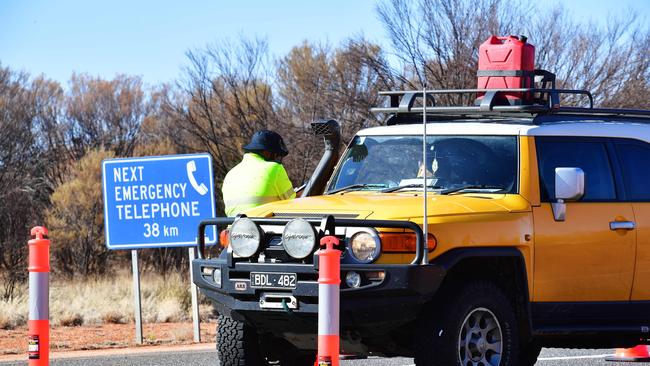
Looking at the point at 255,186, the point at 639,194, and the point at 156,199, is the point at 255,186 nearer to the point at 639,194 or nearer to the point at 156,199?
the point at 639,194

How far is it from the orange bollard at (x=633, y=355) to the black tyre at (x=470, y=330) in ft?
10.6

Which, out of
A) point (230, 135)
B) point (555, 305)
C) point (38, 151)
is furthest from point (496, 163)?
point (38, 151)

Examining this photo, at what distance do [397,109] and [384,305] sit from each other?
95.0 inches

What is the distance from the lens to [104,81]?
5397 cm

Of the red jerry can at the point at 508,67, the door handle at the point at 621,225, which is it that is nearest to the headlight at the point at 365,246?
the door handle at the point at 621,225

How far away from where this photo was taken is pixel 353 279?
7.70m

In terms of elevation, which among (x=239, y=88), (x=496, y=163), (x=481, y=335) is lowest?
(x=481, y=335)

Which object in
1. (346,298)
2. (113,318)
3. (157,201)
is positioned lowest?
(113,318)

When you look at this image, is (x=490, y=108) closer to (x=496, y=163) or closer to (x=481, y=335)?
(x=496, y=163)

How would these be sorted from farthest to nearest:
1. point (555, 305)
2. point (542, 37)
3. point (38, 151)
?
1. point (38, 151)
2. point (542, 37)
3. point (555, 305)

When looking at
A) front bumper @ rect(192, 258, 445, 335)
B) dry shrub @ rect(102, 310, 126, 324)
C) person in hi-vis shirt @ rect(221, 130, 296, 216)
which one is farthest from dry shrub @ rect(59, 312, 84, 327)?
front bumper @ rect(192, 258, 445, 335)

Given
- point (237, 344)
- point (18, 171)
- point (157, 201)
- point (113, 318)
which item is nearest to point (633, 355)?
point (237, 344)

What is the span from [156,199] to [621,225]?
21.5 ft

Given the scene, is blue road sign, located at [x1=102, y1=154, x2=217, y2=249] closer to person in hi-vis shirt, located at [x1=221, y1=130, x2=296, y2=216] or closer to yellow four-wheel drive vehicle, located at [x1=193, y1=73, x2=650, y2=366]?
person in hi-vis shirt, located at [x1=221, y1=130, x2=296, y2=216]
